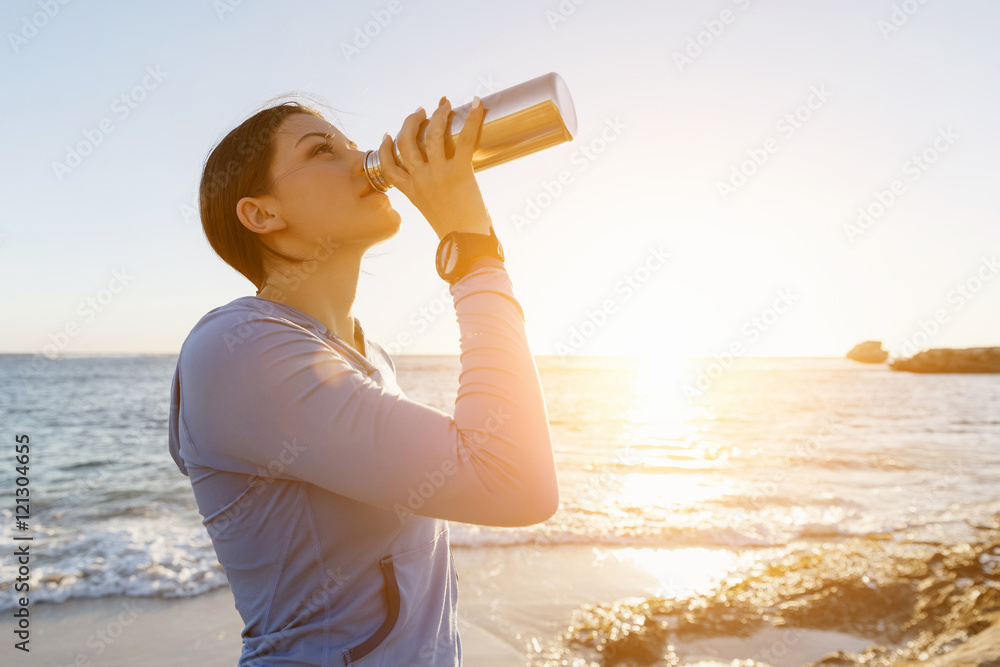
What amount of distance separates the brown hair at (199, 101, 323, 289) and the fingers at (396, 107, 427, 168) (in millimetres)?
376

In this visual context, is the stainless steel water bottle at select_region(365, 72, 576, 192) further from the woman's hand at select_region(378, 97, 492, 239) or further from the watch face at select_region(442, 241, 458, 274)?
the watch face at select_region(442, 241, 458, 274)

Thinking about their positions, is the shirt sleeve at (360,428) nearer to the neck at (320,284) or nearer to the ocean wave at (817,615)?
the neck at (320,284)

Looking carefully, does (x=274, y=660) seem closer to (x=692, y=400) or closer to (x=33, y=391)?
(x=692, y=400)

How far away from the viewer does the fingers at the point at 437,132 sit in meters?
1.24

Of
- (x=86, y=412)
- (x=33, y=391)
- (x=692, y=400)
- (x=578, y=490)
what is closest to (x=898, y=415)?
(x=692, y=400)

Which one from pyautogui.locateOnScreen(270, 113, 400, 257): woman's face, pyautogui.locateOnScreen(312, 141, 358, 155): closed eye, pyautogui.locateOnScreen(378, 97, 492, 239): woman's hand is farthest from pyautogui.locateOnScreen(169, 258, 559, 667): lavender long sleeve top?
pyautogui.locateOnScreen(312, 141, 358, 155): closed eye

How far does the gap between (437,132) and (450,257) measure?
0.92 feet

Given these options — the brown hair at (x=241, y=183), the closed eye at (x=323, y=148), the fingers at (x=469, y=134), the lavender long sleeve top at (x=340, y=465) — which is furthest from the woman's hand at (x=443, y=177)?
the brown hair at (x=241, y=183)

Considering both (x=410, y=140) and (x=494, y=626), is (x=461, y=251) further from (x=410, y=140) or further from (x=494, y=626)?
(x=494, y=626)

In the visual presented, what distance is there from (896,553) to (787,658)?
2356 mm

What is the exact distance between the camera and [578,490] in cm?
895

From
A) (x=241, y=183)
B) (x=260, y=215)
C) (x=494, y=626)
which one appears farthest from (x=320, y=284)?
(x=494, y=626)

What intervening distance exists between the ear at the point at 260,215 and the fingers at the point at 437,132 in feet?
1.38

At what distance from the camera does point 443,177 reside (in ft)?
4.01
